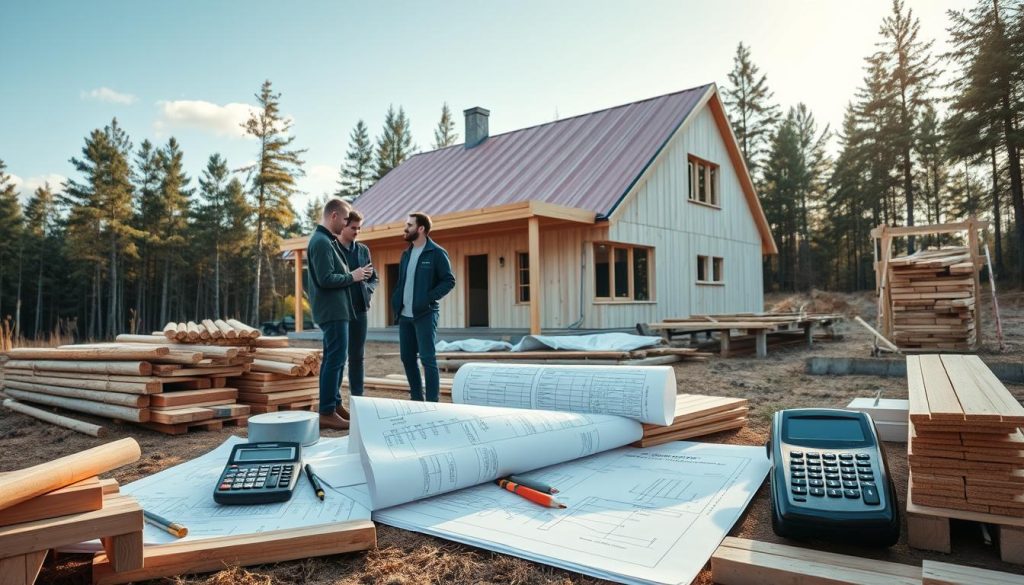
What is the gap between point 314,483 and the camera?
2.47 meters

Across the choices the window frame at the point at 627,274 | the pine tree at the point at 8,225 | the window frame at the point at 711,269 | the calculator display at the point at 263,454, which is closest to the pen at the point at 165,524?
the calculator display at the point at 263,454

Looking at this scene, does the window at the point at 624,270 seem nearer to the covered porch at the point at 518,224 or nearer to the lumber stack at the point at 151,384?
the covered porch at the point at 518,224

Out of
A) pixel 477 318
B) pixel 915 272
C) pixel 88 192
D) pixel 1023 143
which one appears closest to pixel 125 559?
pixel 915 272

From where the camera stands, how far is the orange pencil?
7.34 ft

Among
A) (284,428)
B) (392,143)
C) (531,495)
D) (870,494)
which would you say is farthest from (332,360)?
(392,143)

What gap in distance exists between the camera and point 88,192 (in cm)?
3481

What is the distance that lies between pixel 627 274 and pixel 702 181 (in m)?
4.62

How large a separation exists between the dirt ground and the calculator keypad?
0.55ft

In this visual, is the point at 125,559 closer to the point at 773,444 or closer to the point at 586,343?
the point at 773,444

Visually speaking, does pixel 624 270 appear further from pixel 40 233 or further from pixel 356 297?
pixel 40 233

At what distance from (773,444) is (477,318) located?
558 inches

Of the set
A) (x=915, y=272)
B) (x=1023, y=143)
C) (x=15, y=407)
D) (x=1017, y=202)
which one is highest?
(x=1023, y=143)

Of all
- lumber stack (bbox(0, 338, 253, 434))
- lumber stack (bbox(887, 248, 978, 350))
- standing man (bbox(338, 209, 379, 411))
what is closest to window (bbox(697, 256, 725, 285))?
lumber stack (bbox(887, 248, 978, 350))

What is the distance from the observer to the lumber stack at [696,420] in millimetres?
3230
